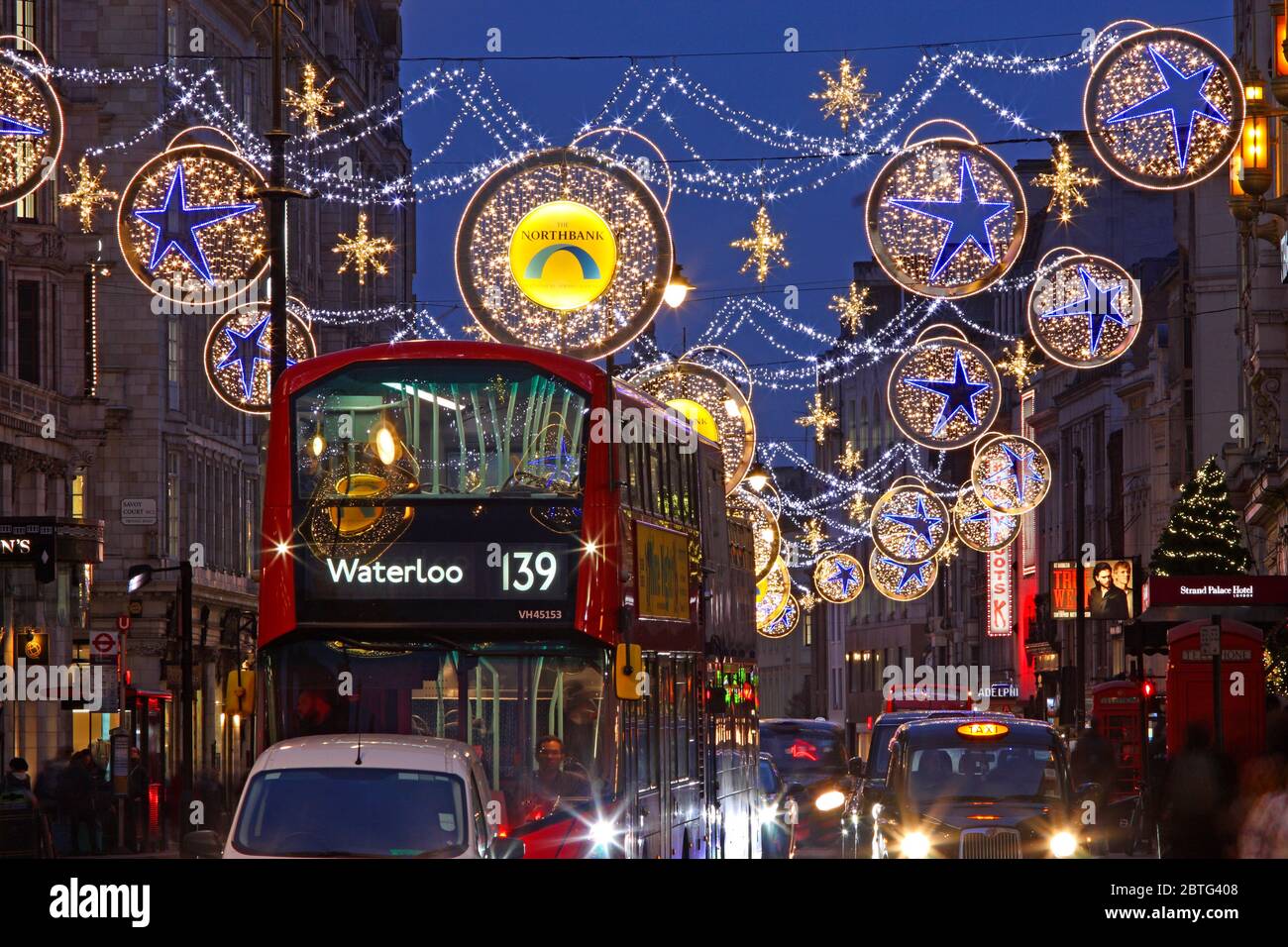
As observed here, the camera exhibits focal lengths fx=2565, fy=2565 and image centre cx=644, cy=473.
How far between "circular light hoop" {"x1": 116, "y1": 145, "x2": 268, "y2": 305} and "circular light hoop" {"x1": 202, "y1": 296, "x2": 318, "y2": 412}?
13.3 ft

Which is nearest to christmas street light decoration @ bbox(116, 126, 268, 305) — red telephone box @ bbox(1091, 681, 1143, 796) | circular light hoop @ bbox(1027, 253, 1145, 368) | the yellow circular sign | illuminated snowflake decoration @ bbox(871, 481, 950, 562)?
the yellow circular sign

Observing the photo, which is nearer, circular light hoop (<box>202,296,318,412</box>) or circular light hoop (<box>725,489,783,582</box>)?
circular light hoop (<box>202,296,318,412</box>)

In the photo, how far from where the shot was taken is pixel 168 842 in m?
45.8

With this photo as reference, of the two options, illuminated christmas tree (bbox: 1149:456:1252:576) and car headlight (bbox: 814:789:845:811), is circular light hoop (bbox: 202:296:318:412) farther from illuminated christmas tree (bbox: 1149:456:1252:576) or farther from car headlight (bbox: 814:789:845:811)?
illuminated christmas tree (bbox: 1149:456:1252:576)

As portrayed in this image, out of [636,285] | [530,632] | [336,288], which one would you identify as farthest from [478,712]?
[336,288]

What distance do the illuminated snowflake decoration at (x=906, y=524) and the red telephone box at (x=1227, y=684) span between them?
63.7 ft

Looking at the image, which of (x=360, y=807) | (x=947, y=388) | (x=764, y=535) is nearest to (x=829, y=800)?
(x=947, y=388)

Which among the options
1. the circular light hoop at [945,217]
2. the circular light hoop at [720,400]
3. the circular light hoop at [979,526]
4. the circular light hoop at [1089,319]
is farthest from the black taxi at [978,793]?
the circular light hoop at [979,526]

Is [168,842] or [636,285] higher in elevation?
[636,285]

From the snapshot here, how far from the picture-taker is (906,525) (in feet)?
182

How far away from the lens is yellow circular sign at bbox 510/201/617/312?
22.7m

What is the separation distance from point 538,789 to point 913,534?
120 ft
